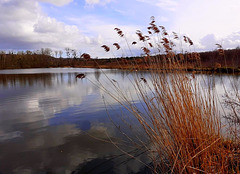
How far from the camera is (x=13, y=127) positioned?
14.7ft

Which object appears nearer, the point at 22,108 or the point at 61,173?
the point at 61,173

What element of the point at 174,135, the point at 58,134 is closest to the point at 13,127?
the point at 58,134

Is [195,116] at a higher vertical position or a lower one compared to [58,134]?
higher

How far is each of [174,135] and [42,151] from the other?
2.61m

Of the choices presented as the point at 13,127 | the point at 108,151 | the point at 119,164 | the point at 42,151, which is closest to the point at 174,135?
the point at 119,164

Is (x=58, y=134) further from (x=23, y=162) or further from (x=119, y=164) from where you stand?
(x=119, y=164)

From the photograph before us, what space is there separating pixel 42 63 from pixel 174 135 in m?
74.3

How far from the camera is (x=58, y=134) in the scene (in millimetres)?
4012

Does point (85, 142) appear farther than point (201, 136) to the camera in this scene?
Yes

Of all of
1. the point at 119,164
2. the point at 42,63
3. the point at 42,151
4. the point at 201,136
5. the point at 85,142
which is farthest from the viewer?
the point at 42,63

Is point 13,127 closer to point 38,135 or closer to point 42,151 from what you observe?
point 38,135

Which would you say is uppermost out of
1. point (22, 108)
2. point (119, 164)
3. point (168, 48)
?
point (168, 48)

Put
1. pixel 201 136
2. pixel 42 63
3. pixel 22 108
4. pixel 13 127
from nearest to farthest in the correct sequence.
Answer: pixel 201 136 → pixel 13 127 → pixel 22 108 → pixel 42 63

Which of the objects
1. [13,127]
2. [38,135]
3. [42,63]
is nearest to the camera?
[38,135]
